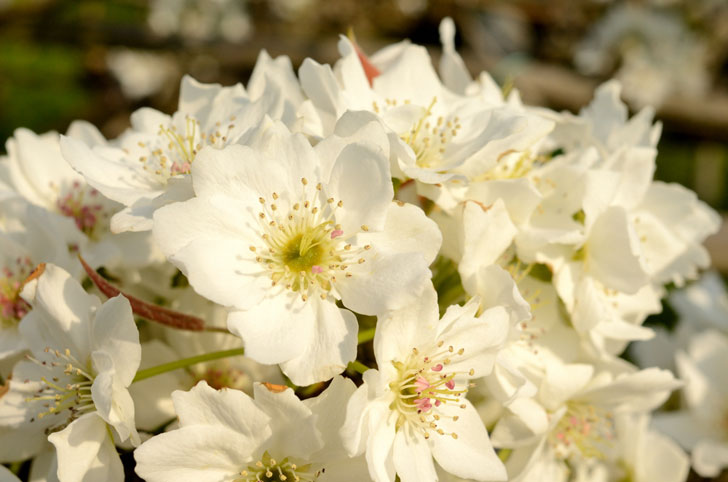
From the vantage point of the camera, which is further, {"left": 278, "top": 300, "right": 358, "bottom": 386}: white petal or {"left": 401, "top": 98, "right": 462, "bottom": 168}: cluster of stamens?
{"left": 401, "top": 98, "right": 462, "bottom": 168}: cluster of stamens

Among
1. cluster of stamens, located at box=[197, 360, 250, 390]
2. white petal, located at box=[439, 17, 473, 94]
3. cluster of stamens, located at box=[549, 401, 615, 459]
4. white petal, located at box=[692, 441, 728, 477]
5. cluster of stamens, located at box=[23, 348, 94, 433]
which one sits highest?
white petal, located at box=[439, 17, 473, 94]

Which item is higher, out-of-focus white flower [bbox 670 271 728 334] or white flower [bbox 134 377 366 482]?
white flower [bbox 134 377 366 482]

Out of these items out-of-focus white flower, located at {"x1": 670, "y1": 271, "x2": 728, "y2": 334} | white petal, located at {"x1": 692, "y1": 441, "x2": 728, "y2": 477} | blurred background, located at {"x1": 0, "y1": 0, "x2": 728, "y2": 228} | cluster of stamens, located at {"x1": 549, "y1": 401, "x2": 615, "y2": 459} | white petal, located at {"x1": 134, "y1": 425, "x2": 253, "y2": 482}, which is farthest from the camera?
blurred background, located at {"x1": 0, "y1": 0, "x2": 728, "y2": 228}

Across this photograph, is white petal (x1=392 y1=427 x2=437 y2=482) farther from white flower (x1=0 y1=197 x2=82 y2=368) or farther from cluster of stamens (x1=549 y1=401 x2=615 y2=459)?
white flower (x1=0 y1=197 x2=82 y2=368)

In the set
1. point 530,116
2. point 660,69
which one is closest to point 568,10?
point 660,69

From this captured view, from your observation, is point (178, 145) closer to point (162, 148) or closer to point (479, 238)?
point (162, 148)

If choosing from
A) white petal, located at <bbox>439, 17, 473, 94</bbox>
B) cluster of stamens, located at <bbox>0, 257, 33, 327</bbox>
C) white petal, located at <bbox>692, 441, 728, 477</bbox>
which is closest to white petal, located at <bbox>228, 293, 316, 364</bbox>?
cluster of stamens, located at <bbox>0, 257, 33, 327</bbox>

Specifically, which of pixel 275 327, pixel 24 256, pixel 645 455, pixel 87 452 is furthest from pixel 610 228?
pixel 24 256
